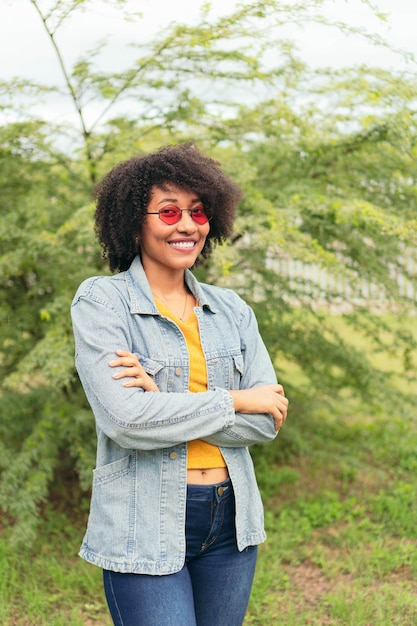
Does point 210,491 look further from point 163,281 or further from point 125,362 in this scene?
point 163,281

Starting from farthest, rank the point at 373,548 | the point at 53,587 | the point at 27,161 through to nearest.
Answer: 1. the point at 27,161
2. the point at 373,548
3. the point at 53,587

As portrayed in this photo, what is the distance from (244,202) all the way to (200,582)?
8.02 feet

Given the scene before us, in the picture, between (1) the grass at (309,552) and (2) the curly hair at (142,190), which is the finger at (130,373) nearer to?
(2) the curly hair at (142,190)

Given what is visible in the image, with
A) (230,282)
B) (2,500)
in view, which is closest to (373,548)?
(230,282)

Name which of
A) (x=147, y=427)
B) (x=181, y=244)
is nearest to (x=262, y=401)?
(x=147, y=427)

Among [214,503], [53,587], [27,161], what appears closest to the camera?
[214,503]

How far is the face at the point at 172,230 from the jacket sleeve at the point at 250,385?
317mm

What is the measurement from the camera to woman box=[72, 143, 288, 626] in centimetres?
214

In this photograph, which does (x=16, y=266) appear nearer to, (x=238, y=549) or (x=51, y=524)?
(x=51, y=524)

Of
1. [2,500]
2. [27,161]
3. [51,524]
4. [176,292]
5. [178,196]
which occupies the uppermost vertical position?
[178,196]

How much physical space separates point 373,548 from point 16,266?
2.50 metres

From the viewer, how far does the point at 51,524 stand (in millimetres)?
4629

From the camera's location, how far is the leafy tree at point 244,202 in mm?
4152

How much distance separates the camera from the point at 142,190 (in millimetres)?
2367
